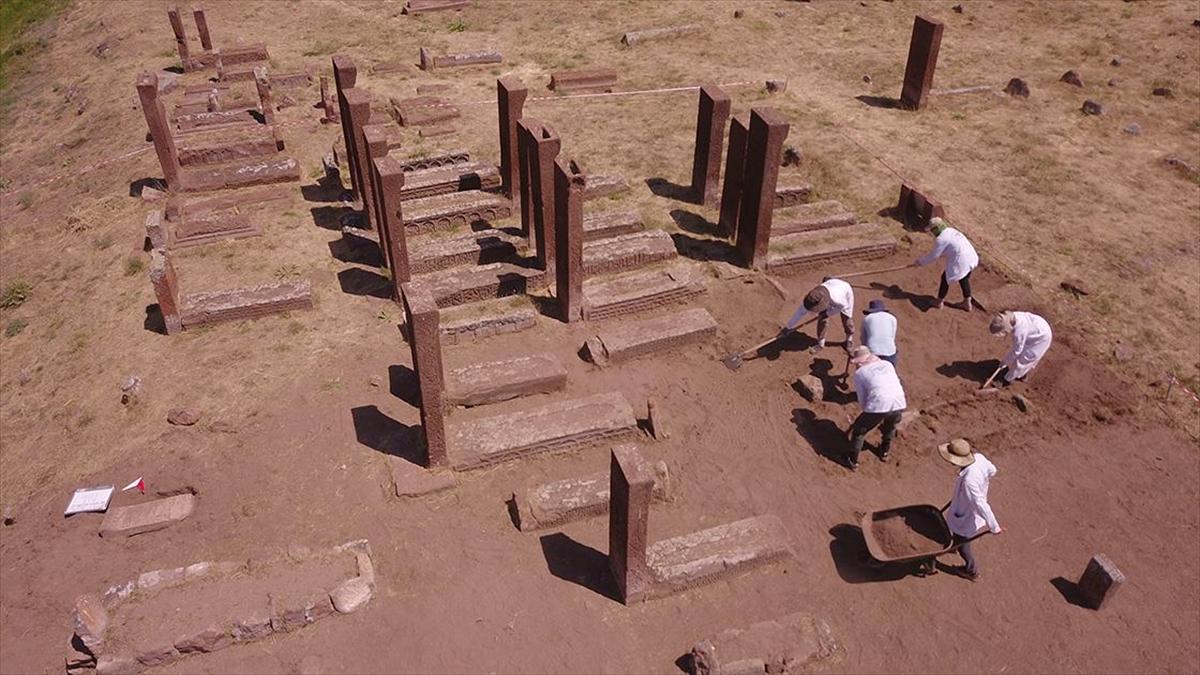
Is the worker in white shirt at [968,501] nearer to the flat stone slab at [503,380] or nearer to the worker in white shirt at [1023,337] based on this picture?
the worker in white shirt at [1023,337]

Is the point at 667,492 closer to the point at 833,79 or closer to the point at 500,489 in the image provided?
the point at 500,489

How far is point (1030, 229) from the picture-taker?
14.7 metres

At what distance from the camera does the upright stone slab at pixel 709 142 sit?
14.2 m

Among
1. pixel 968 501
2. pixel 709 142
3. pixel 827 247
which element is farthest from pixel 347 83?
pixel 968 501

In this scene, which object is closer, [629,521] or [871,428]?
[629,521]

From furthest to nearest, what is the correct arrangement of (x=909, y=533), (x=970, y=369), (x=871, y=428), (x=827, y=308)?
(x=970, y=369)
(x=827, y=308)
(x=871, y=428)
(x=909, y=533)

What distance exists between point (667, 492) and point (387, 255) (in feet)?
20.4

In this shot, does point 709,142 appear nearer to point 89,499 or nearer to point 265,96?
point 265,96

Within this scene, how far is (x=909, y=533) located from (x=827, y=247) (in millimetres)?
5919

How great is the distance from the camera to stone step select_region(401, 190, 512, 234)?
46.0 ft

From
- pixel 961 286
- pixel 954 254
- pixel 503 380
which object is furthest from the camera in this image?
pixel 961 286

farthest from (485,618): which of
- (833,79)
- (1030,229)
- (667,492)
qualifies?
(833,79)

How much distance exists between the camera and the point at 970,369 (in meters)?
11.7

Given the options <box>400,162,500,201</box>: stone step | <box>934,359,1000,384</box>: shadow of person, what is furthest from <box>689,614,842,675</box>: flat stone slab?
<box>400,162,500,201</box>: stone step
